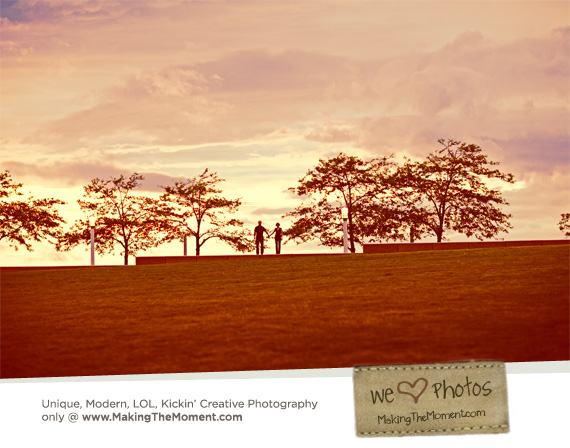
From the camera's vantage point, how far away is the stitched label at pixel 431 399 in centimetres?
313

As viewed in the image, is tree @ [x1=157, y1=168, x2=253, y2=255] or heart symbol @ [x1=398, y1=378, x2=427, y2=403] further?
tree @ [x1=157, y1=168, x2=253, y2=255]

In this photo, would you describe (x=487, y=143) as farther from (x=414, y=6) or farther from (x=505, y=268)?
(x=505, y=268)

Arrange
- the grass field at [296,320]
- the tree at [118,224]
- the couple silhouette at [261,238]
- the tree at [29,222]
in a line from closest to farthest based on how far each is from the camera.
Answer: the grass field at [296,320] < the tree at [29,222] < the tree at [118,224] < the couple silhouette at [261,238]

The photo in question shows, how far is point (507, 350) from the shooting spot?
3.35m

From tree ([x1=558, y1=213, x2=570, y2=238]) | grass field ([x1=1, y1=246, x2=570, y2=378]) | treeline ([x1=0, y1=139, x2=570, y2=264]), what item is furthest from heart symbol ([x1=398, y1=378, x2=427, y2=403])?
treeline ([x1=0, y1=139, x2=570, y2=264])

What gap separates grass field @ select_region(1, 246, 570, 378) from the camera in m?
3.51

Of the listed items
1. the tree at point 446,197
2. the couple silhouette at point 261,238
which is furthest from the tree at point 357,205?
the couple silhouette at point 261,238

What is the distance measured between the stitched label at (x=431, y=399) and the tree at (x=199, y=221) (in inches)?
202

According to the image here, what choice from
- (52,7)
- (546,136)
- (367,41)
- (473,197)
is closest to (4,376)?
(52,7)

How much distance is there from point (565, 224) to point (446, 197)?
8.10 m

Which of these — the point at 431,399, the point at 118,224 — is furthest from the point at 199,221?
the point at 431,399

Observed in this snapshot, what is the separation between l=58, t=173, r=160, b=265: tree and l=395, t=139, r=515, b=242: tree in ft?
14.2

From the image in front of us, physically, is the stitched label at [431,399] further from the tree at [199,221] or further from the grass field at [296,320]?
the tree at [199,221]

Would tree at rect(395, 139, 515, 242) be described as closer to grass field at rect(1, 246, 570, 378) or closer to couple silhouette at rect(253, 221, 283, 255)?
couple silhouette at rect(253, 221, 283, 255)
